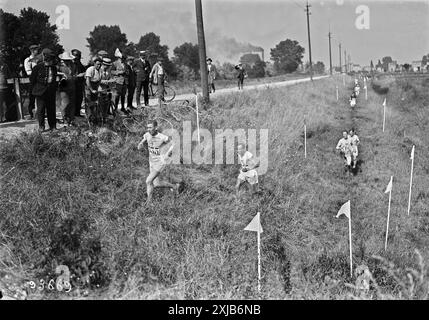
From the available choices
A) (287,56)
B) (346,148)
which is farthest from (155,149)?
(287,56)

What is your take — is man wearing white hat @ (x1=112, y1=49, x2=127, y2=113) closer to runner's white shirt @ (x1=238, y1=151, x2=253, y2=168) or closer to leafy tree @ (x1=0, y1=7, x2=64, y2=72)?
runner's white shirt @ (x1=238, y1=151, x2=253, y2=168)

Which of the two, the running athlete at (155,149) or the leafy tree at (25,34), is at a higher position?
the leafy tree at (25,34)

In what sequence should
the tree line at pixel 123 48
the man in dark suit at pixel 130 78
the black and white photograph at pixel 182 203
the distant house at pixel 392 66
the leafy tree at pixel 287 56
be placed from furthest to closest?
the distant house at pixel 392 66
the leafy tree at pixel 287 56
the tree line at pixel 123 48
the man in dark suit at pixel 130 78
the black and white photograph at pixel 182 203

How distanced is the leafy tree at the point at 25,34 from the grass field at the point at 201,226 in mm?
25546

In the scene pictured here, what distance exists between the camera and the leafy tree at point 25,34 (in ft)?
114

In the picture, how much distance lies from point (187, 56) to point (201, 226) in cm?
5255

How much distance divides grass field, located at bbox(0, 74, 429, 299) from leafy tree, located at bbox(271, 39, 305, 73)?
6306cm

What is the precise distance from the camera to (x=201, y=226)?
31.6 feet

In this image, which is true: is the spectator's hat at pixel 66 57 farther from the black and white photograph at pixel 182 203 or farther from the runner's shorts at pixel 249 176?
the runner's shorts at pixel 249 176

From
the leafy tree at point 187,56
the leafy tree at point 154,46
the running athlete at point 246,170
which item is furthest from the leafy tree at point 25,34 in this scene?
the running athlete at point 246,170

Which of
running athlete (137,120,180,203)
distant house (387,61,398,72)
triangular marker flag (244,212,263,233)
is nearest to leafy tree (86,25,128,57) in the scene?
running athlete (137,120,180,203)

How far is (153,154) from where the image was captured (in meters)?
9.41

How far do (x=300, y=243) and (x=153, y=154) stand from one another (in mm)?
4302
